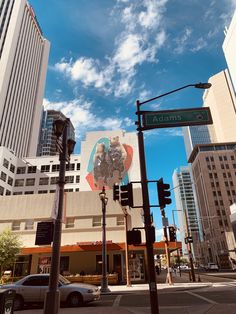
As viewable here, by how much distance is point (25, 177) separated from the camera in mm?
74625

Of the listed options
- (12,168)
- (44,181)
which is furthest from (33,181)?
(12,168)

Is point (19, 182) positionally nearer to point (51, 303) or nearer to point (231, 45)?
point (51, 303)

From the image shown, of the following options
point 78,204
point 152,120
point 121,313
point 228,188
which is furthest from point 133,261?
point 228,188

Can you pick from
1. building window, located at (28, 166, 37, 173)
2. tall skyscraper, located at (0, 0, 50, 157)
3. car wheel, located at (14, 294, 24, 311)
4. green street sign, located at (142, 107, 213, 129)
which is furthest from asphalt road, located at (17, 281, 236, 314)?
tall skyscraper, located at (0, 0, 50, 157)

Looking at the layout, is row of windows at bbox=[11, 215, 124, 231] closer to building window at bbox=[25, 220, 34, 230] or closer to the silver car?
building window at bbox=[25, 220, 34, 230]

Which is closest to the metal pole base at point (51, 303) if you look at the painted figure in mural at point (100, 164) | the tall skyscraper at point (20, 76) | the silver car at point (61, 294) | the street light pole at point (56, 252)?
the street light pole at point (56, 252)

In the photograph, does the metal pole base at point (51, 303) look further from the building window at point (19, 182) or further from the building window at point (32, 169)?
the building window at point (32, 169)

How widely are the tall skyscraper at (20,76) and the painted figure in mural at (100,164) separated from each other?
38030mm

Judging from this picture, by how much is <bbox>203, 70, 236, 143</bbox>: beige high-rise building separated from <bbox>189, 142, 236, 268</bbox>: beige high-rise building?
25.4 m

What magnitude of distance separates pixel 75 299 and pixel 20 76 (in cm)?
11150

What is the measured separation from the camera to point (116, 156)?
7269 cm

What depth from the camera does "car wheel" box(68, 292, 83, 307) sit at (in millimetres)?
12445

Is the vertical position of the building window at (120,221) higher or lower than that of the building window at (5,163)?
lower

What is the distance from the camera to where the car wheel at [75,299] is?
1245 cm
